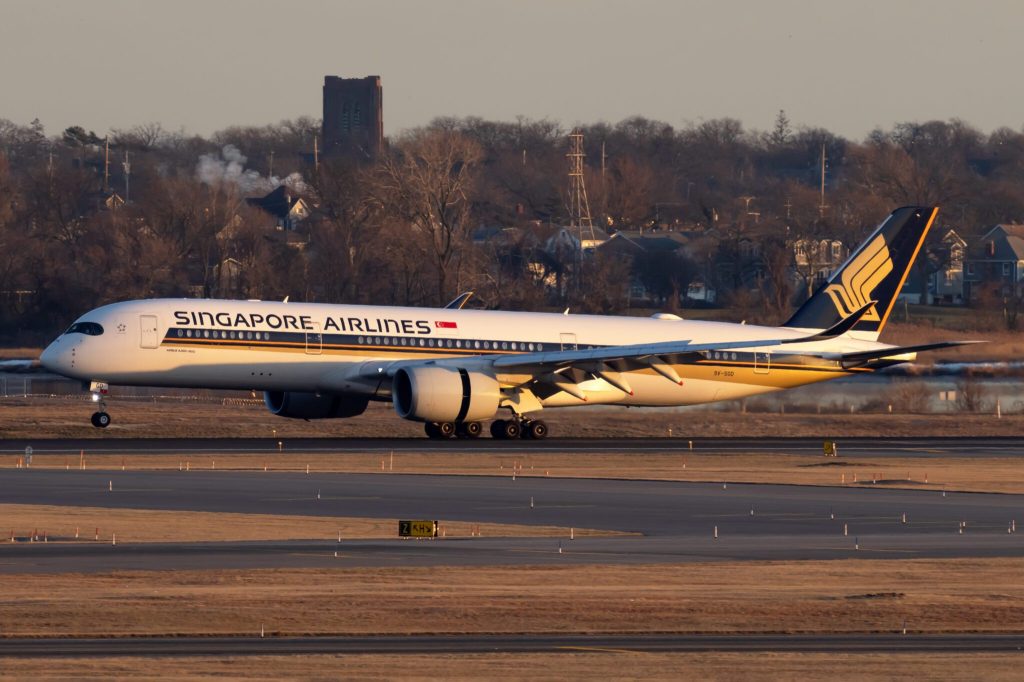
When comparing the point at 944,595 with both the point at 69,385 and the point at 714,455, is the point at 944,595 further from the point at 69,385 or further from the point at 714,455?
the point at 69,385

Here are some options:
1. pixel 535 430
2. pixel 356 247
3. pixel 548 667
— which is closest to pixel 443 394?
pixel 535 430

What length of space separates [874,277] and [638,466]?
17.6m

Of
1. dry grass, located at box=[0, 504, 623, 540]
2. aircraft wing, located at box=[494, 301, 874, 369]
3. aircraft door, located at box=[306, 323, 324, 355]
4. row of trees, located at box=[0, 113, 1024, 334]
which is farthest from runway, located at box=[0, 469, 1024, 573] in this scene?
row of trees, located at box=[0, 113, 1024, 334]

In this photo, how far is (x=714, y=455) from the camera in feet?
167

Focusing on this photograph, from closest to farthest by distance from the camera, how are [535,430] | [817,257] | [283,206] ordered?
1. [535,430]
2. [817,257]
3. [283,206]

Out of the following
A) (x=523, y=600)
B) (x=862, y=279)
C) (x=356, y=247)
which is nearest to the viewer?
(x=523, y=600)

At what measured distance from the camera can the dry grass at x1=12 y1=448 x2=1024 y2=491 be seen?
44062 mm

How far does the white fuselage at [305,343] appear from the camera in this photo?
2035 inches

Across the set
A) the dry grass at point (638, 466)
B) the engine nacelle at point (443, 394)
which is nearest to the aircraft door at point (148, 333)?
the dry grass at point (638, 466)

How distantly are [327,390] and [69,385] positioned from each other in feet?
90.0

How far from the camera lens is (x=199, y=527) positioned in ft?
107

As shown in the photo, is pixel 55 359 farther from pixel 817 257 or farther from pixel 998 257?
pixel 998 257

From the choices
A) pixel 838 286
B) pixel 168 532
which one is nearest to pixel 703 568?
pixel 168 532

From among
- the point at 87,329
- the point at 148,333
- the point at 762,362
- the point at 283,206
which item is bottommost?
the point at 762,362
